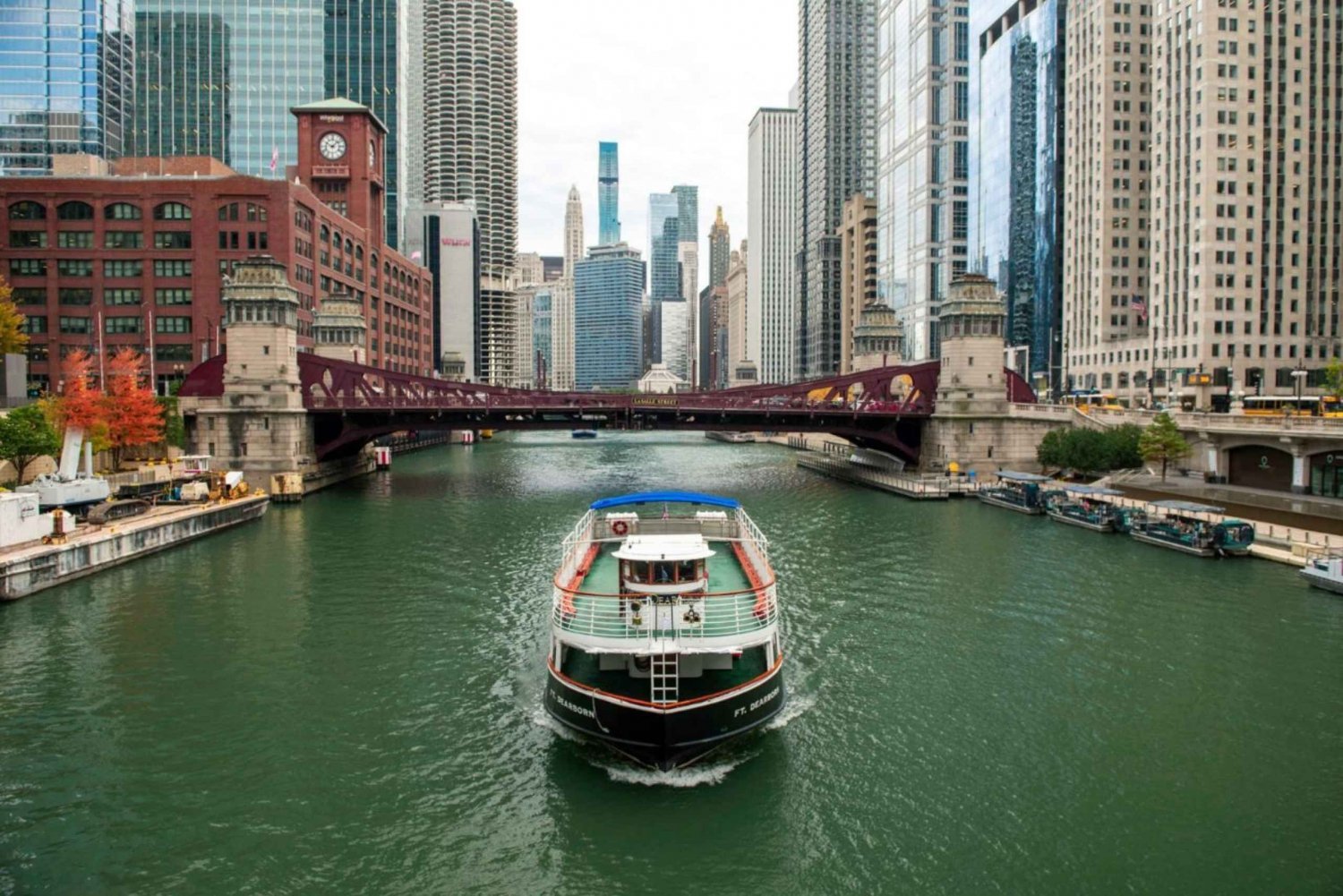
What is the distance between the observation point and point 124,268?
108m

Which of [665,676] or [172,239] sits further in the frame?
[172,239]

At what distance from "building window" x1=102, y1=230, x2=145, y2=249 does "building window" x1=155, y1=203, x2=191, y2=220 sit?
116 inches

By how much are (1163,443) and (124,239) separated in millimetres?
107792

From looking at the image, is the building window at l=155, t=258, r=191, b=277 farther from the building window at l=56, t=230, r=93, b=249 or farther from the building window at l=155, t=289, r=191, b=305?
the building window at l=56, t=230, r=93, b=249

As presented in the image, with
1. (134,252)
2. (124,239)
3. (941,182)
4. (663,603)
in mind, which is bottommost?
(663,603)

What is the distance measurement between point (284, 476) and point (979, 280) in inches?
2567

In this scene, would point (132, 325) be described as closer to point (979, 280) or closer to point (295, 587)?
point (295, 587)

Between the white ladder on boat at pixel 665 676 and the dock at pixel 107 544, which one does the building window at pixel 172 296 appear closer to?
the dock at pixel 107 544

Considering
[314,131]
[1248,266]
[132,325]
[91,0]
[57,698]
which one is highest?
[91,0]

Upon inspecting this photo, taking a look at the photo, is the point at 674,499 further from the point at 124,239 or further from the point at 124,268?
the point at 124,239

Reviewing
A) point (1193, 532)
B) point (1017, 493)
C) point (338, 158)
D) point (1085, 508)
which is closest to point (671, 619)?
point (1193, 532)

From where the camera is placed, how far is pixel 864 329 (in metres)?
119

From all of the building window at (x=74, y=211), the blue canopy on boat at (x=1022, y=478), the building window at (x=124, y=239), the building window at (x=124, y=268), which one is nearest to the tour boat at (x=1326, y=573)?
the blue canopy on boat at (x=1022, y=478)

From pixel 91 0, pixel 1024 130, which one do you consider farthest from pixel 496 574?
pixel 91 0
